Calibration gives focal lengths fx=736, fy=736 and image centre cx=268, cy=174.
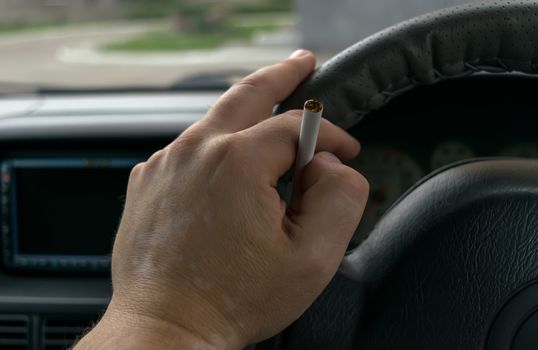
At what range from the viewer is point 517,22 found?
85cm

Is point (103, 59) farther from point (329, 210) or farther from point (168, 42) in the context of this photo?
point (329, 210)

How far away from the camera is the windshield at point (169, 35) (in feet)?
6.63

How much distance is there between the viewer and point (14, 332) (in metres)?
1.74

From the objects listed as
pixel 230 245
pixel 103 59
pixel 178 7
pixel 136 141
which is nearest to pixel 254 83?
pixel 230 245

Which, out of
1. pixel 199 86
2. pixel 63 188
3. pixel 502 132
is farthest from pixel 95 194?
pixel 502 132

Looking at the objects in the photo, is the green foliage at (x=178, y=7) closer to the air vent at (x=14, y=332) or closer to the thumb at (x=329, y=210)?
the air vent at (x=14, y=332)

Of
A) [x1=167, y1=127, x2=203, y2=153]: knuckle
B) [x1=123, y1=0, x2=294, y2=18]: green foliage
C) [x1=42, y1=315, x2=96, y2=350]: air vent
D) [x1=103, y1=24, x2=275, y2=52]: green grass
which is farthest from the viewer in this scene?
[x1=103, y1=24, x2=275, y2=52]: green grass

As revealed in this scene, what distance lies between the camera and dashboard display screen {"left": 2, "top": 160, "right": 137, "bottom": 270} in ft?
5.95

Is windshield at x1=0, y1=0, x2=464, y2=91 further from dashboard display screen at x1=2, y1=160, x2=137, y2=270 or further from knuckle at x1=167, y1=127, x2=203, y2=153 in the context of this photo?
knuckle at x1=167, y1=127, x2=203, y2=153

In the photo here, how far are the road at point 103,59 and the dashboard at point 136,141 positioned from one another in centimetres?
16

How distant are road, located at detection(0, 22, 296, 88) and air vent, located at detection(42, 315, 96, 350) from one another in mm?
758

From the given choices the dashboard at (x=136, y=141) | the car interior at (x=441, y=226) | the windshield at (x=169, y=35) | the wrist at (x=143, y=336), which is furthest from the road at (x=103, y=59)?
the wrist at (x=143, y=336)

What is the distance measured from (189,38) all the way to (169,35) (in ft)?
0.38

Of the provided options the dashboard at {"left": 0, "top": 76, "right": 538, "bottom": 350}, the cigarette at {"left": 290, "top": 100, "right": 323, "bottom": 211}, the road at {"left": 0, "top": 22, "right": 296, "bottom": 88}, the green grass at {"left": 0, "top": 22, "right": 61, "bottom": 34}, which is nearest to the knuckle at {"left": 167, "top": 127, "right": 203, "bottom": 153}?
the cigarette at {"left": 290, "top": 100, "right": 323, "bottom": 211}
